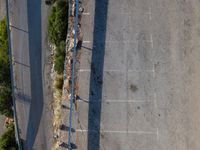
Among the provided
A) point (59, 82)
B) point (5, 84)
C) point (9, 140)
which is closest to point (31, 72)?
→ point (5, 84)

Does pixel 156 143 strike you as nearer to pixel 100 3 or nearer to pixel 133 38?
pixel 133 38

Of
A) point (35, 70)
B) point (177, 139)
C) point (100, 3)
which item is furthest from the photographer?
point (35, 70)

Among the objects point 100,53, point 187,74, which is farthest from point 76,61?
point 187,74

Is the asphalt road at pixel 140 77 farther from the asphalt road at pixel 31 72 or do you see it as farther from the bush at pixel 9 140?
the bush at pixel 9 140

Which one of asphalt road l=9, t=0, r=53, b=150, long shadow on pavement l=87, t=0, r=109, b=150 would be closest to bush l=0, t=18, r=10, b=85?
asphalt road l=9, t=0, r=53, b=150

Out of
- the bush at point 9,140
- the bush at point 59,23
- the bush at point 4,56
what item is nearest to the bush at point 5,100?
the bush at point 4,56

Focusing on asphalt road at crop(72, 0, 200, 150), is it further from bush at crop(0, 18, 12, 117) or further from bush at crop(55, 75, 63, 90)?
bush at crop(0, 18, 12, 117)

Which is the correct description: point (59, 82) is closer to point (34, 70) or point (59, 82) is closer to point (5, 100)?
point (34, 70)
